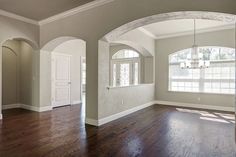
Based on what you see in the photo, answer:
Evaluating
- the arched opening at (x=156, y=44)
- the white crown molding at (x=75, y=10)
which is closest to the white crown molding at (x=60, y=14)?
the white crown molding at (x=75, y=10)

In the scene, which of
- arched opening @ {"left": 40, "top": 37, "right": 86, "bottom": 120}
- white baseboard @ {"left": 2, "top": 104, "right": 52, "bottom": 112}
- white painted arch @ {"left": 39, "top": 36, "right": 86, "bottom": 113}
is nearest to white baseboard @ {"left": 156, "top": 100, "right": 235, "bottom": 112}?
arched opening @ {"left": 40, "top": 37, "right": 86, "bottom": 120}

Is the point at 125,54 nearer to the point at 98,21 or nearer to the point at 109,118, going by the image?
the point at 98,21

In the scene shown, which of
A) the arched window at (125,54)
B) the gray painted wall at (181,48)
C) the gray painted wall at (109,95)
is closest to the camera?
the gray painted wall at (109,95)

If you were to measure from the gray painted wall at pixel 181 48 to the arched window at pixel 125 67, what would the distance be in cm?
117

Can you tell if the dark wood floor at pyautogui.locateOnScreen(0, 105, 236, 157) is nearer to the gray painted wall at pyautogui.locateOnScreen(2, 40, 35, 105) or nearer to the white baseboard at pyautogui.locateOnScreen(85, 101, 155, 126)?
the white baseboard at pyautogui.locateOnScreen(85, 101, 155, 126)

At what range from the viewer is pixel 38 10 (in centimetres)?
462

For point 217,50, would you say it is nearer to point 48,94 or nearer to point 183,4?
point 183,4

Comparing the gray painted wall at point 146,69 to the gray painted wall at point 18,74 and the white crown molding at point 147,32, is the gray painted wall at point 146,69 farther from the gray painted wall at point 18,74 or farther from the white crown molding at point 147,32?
the gray painted wall at point 18,74

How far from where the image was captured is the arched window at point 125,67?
8.31 m

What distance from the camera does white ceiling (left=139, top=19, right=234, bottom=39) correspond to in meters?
5.61

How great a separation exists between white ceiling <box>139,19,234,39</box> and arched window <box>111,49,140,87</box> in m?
1.67

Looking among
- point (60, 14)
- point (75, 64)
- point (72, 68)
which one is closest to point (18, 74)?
point (72, 68)

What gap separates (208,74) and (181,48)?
4.88 ft

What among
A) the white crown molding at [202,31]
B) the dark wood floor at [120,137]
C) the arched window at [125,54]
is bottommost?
the dark wood floor at [120,137]
